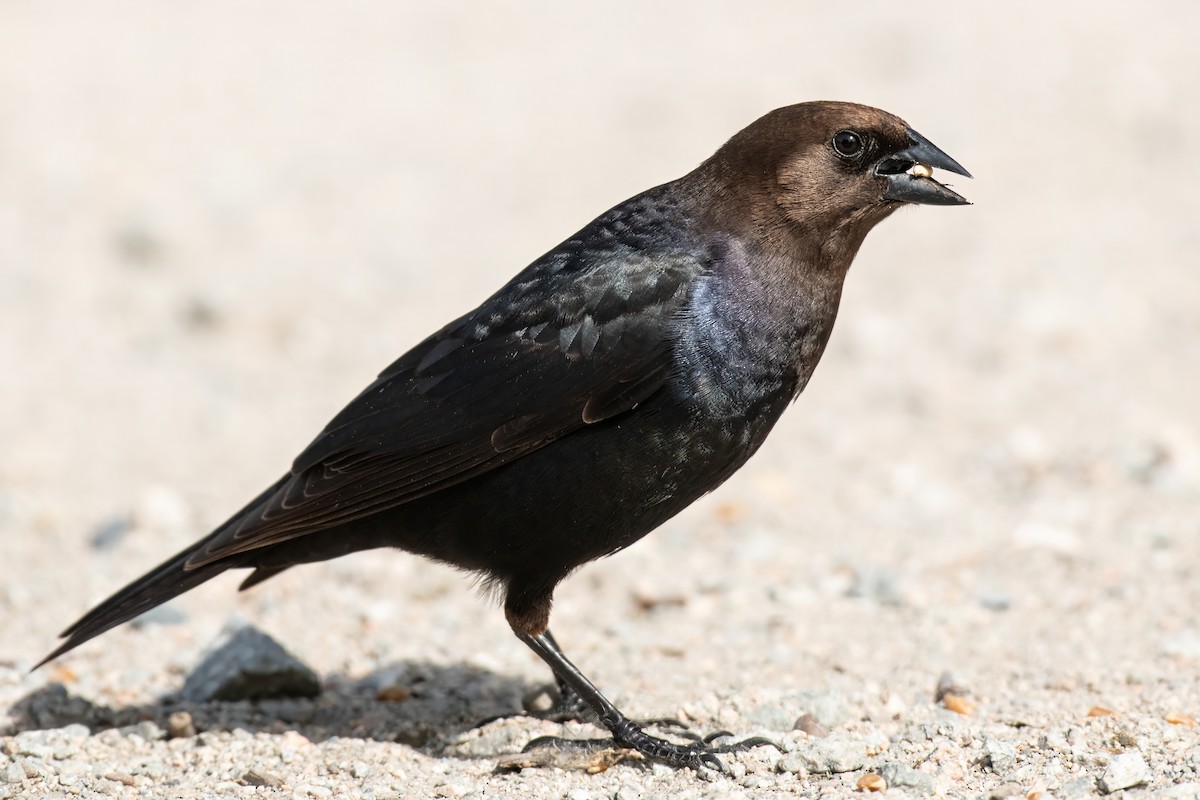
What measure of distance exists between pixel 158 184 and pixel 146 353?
206 centimetres

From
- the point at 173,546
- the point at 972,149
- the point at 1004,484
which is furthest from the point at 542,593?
the point at 972,149

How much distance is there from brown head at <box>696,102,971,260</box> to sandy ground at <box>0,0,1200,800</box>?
151 cm

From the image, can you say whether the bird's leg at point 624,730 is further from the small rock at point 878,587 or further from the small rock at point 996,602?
the small rock at point 996,602

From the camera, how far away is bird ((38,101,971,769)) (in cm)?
464

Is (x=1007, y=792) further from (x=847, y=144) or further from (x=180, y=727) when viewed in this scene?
(x=180, y=727)

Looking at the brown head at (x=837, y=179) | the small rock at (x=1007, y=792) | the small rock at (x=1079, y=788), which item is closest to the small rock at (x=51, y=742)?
the brown head at (x=837, y=179)

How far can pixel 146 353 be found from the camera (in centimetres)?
947

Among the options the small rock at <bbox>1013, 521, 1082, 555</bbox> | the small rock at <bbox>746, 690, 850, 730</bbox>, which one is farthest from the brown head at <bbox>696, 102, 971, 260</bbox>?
the small rock at <bbox>1013, 521, 1082, 555</bbox>

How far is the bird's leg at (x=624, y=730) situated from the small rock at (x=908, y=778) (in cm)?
43

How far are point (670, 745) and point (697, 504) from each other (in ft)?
9.20

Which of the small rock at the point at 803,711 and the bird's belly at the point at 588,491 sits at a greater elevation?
the bird's belly at the point at 588,491

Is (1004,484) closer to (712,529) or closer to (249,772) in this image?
(712,529)

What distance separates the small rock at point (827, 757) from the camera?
14.6 ft

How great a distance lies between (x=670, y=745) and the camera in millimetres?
4707
